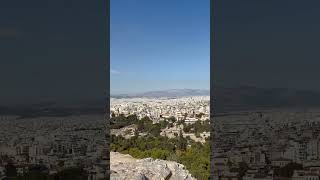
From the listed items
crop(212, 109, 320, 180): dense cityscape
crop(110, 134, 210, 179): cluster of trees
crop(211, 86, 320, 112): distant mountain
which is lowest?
crop(110, 134, 210, 179): cluster of trees

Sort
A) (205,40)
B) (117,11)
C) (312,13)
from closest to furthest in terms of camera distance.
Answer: (312,13), (117,11), (205,40)

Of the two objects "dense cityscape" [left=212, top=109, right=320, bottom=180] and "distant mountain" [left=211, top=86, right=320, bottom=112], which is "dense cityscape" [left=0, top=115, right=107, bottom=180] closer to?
"dense cityscape" [left=212, top=109, right=320, bottom=180]

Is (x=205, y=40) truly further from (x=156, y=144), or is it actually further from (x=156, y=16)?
(x=156, y=144)

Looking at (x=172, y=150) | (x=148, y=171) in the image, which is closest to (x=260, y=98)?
(x=148, y=171)

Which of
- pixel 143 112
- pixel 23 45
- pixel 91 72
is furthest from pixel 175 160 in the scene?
pixel 143 112

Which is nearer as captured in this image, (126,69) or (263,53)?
(263,53)

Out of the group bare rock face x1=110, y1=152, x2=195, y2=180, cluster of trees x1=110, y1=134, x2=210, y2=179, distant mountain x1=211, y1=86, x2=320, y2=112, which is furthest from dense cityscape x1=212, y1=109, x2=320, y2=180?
cluster of trees x1=110, y1=134, x2=210, y2=179
